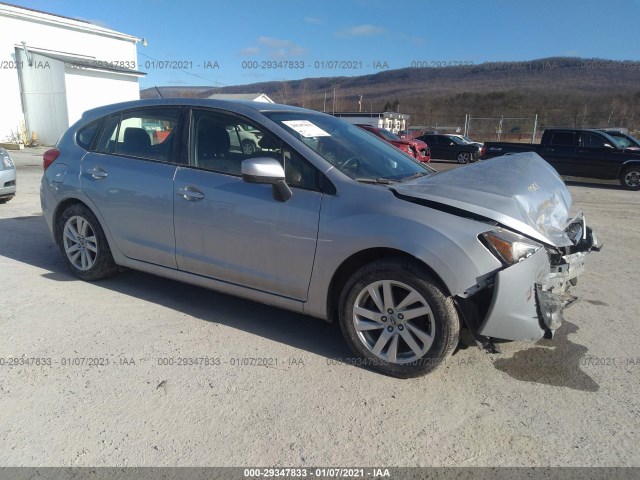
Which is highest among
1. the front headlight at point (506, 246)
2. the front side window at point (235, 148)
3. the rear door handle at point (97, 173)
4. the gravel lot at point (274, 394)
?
the front side window at point (235, 148)

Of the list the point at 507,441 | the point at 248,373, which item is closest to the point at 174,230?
the point at 248,373

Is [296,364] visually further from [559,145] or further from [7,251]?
[559,145]

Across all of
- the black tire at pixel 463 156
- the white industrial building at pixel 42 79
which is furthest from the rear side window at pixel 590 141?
the white industrial building at pixel 42 79

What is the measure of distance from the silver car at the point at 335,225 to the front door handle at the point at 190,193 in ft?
0.04

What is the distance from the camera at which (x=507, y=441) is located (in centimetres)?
254

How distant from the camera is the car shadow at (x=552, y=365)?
3.12 metres

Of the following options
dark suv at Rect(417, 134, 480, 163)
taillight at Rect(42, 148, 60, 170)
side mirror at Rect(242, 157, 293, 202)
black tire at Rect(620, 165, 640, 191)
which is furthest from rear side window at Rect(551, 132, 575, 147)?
taillight at Rect(42, 148, 60, 170)

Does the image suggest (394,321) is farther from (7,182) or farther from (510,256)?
(7,182)

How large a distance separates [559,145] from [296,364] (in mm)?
14606

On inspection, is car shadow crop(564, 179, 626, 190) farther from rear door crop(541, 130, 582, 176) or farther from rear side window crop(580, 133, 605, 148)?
rear side window crop(580, 133, 605, 148)

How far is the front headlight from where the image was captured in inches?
110

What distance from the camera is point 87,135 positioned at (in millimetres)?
4680

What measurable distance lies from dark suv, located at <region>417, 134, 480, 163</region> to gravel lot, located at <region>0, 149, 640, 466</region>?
65.7 ft

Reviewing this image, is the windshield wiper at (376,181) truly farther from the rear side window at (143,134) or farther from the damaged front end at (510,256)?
the rear side window at (143,134)
